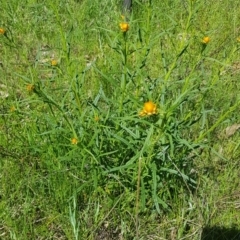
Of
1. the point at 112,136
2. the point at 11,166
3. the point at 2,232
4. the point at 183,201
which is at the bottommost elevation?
the point at 2,232

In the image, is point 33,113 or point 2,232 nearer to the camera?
point 2,232

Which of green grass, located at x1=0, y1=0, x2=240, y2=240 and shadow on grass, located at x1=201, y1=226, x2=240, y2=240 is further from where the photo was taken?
shadow on grass, located at x1=201, y1=226, x2=240, y2=240

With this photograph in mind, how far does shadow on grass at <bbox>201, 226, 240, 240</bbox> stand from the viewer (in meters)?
1.97

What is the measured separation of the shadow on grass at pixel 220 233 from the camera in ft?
6.47

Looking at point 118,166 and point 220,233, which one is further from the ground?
point 118,166

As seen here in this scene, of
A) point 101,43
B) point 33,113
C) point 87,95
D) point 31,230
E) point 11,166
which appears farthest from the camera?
point 101,43

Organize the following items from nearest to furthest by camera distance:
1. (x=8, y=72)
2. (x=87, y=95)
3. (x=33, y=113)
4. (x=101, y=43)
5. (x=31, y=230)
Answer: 1. (x=31, y=230)
2. (x=33, y=113)
3. (x=87, y=95)
4. (x=8, y=72)
5. (x=101, y=43)

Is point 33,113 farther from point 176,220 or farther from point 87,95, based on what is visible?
point 176,220

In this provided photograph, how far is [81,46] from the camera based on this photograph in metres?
3.24

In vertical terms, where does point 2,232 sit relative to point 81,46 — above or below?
below

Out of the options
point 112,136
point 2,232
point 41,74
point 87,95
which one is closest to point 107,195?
point 112,136

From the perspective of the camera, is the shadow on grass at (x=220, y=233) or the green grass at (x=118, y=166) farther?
the shadow on grass at (x=220, y=233)

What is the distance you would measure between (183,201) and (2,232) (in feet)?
2.81

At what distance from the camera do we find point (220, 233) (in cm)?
199
